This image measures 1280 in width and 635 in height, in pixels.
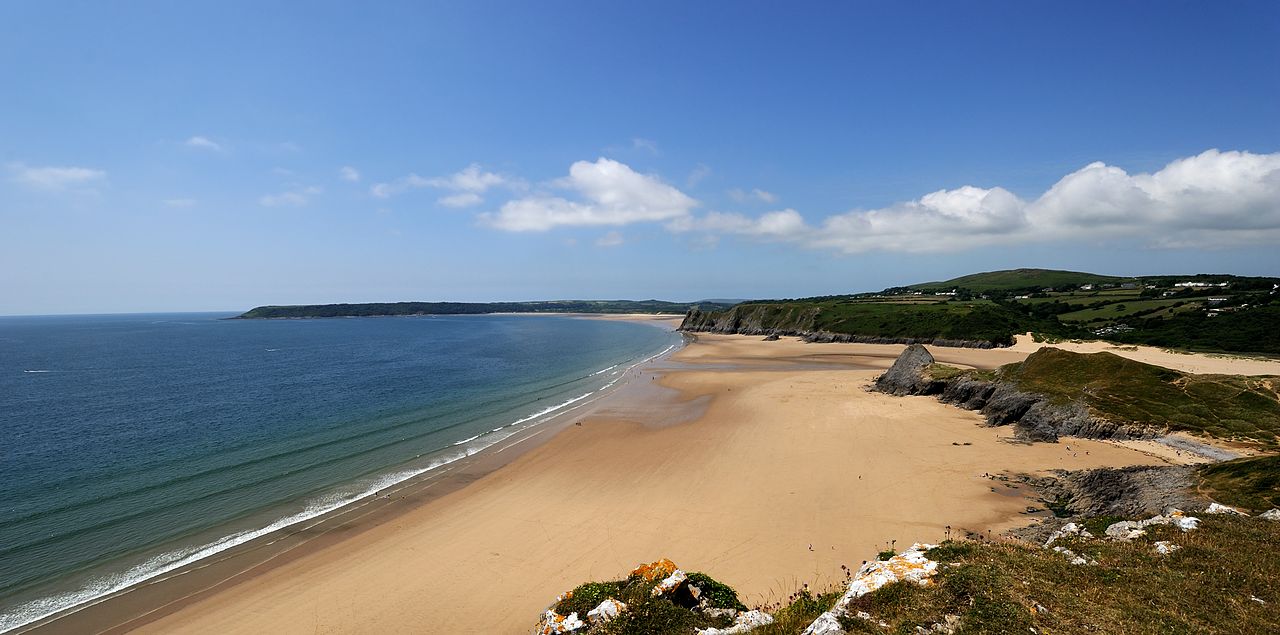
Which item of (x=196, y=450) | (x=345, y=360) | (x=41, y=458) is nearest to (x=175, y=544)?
(x=196, y=450)

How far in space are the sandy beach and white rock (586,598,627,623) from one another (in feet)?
19.4

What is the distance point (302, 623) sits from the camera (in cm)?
1425

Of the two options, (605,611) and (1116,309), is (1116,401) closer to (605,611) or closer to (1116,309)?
(605,611)

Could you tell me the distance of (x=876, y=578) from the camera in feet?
28.1

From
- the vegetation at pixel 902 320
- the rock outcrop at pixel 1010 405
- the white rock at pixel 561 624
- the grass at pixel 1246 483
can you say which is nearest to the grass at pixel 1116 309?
the vegetation at pixel 902 320

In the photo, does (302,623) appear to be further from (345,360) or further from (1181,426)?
(345,360)

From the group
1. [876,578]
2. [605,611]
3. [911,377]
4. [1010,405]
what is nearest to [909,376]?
[911,377]

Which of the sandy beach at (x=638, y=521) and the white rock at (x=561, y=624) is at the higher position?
the white rock at (x=561, y=624)

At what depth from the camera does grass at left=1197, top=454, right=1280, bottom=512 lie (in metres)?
13.0

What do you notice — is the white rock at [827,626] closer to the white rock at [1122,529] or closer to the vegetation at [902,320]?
the white rock at [1122,529]

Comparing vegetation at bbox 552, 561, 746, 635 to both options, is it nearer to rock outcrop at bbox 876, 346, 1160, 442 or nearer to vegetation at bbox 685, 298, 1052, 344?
rock outcrop at bbox 876, 346, 1160, 442

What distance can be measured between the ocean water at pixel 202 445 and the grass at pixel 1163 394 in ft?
115

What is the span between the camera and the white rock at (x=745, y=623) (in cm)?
827

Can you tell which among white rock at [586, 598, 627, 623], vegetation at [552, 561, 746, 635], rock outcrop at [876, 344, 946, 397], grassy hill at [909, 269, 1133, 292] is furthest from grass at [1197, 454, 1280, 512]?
grassy hill at [909, 269, 1133, 292]
